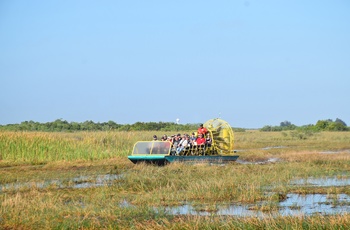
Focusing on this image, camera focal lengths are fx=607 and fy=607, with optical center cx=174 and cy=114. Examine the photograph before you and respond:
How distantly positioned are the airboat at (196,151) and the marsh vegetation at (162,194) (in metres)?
0.83

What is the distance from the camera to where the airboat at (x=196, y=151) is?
23.4 m

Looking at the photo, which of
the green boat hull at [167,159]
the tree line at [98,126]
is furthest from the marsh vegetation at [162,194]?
the tree line at [98,126]

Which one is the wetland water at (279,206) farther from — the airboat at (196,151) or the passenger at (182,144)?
the passenger at (182,144)

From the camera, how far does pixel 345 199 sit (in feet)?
46.3

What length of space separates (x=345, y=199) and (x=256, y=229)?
540cm

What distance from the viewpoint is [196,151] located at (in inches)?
998

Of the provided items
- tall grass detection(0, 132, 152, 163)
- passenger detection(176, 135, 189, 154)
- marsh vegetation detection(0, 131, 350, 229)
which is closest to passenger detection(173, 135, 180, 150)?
passenger detection(176, 135, 189, 154)

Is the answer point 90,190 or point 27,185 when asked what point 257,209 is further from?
point 27,185

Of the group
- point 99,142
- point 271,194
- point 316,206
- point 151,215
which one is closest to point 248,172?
point 271,194

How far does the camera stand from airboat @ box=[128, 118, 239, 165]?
23448mm

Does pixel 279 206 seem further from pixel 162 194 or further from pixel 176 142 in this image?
pixel 176 142

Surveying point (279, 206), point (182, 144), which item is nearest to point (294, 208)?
point (279, 206)

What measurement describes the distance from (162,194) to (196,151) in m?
10.9

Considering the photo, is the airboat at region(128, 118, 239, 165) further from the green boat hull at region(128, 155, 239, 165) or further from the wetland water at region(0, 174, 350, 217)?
the wetland water at region(0, 174, 350, 217)
